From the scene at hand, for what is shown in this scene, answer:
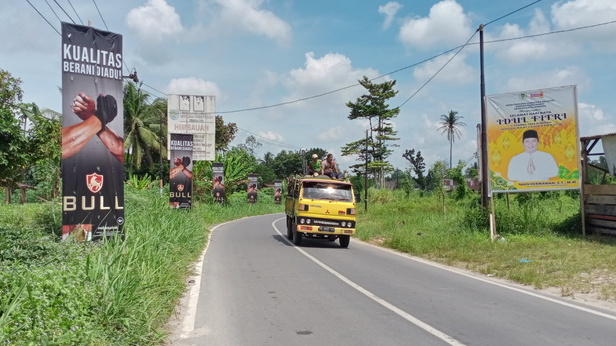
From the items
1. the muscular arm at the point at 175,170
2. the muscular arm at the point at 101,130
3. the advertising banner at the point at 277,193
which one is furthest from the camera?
the advertising banner at the point at 277,193

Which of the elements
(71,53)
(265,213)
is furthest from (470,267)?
(265,213)

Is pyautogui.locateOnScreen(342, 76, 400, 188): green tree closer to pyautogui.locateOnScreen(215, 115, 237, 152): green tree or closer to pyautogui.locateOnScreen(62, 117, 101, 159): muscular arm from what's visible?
pyautogui.locateOnScreen(215, 115, 237, 152): green tree

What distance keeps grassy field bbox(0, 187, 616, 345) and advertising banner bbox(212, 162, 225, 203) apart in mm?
19047

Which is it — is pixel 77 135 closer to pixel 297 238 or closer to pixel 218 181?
pixel 297 238

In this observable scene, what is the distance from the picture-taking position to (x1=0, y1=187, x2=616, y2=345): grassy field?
462 cm

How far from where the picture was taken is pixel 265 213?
1871 inches

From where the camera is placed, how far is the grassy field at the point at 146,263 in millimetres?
4620

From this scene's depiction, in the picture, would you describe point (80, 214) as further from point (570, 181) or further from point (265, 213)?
point (265, 213)

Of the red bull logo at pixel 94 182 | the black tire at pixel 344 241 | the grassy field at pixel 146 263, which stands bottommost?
the black tire at pixel 344 241

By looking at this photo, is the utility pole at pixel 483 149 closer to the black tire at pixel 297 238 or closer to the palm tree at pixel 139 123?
the black tire at pixel 297 238

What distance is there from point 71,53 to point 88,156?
2075 mm

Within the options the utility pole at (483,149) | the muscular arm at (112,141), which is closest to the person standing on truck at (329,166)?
the utility pole at (483,149)

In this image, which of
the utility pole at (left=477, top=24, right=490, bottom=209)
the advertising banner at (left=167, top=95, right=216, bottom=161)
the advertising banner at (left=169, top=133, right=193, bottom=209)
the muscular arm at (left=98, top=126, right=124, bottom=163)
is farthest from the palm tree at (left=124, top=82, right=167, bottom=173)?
the muscular arm at (left=98, top=126, right=124, bottom=163)

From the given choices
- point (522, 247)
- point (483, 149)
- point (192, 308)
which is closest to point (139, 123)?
point (483, 149)
